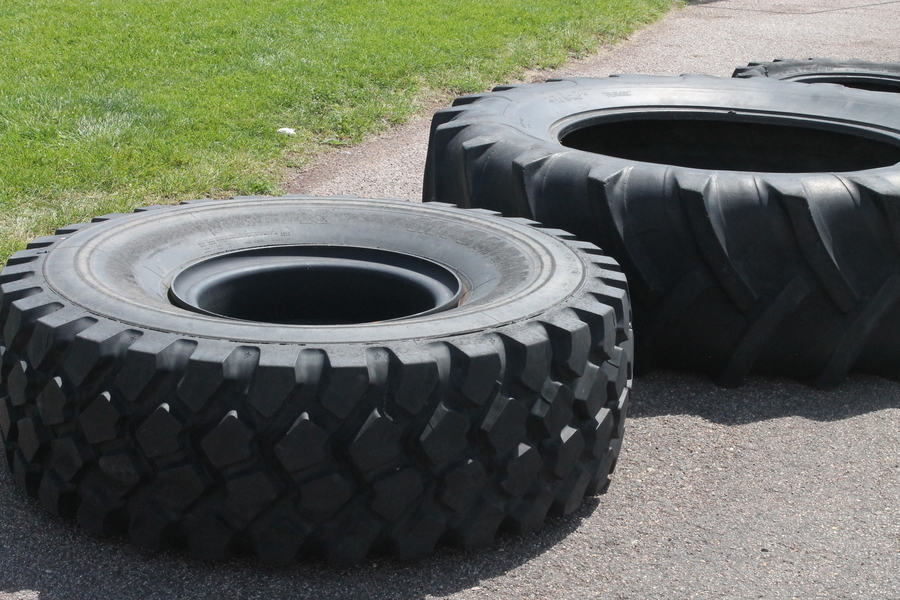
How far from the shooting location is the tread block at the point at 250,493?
2.10 metres

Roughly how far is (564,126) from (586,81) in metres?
0.66

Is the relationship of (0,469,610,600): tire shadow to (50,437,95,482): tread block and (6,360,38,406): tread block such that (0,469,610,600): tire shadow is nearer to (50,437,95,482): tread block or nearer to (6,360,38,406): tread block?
(50,437,95,482): tread block

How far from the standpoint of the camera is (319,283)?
3.01 meters

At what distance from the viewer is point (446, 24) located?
10148mm

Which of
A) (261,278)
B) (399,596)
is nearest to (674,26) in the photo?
(261,278)

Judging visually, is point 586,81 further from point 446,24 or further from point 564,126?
point 446,24

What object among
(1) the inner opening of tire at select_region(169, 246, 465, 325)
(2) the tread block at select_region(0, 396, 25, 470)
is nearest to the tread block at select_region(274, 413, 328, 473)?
(2) the tread block at select_region(0, 396, 25, 470)

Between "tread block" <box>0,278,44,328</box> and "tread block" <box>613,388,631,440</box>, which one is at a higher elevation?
"tread block" <box>0,278,44,328</box>

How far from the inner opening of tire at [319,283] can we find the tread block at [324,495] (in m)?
0.83

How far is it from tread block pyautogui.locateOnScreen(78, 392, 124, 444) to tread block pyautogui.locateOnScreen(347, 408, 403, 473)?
510 millimetres

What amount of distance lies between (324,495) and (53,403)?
65cm

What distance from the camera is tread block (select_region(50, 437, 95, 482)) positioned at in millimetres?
2217

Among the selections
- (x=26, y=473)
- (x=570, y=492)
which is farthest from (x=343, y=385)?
(x=26, y=473)

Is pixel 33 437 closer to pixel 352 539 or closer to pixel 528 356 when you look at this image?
pixel 352 539
